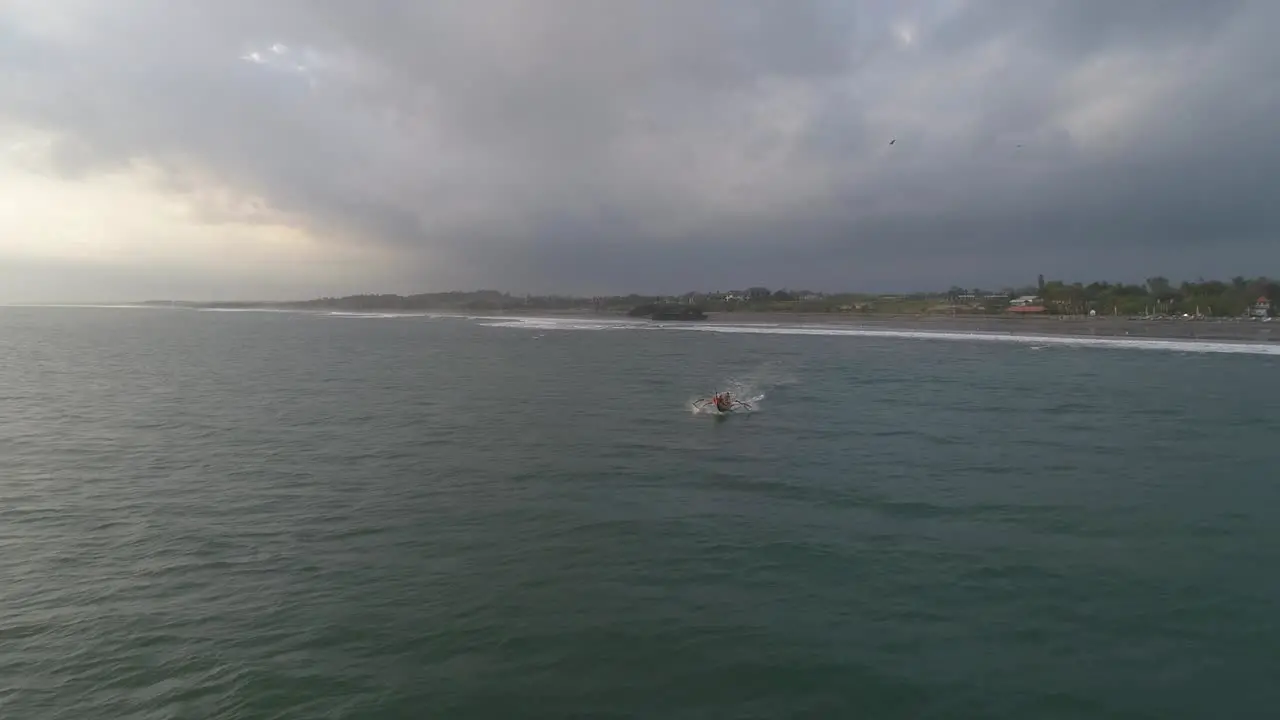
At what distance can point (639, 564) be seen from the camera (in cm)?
1547

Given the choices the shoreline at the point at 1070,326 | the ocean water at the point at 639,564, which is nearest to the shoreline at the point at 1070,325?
the shoreline at the point at 1070,326

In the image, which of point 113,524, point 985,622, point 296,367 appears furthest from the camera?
point 296,367

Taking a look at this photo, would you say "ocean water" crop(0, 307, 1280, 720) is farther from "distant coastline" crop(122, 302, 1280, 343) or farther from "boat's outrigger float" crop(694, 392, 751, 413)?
"distant coastline" crop(122, 302, 1280, 343)

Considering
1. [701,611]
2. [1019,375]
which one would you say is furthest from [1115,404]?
[701,611]

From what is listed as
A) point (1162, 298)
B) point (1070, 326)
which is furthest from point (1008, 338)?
point (1162, 298)

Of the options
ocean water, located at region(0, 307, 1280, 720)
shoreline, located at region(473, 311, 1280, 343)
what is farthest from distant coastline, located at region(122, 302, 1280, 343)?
ocean water, located at region(0, 307, 1280, 720)

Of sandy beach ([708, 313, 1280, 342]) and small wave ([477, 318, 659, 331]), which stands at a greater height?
sandy beach ([708, 313, 1280, 342])

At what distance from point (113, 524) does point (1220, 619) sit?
969 inches

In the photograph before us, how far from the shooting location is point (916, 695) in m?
10.7

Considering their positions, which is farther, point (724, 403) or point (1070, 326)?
point (1070, 326)

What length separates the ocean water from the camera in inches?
429

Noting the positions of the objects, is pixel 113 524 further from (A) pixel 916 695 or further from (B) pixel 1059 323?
(B) pixel 1059 323

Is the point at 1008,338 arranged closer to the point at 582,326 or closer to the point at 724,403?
the point at 724,403

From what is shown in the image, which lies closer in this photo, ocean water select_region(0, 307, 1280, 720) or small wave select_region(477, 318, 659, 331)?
ocean water select_region(0, 307, 1280, 720)
